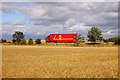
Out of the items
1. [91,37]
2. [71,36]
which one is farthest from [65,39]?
[91,37]

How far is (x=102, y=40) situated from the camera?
588 feet

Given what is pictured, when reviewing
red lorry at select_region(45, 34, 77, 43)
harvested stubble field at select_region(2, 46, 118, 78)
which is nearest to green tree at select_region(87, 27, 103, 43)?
red lorry at select_region(45, 34, 77, 43)

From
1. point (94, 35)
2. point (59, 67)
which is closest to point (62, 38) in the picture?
point (94, 35)

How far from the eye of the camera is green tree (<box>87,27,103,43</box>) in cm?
17650

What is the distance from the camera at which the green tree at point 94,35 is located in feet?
579

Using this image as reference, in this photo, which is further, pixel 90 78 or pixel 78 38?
pixel 78 38

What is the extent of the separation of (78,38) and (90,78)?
150868 millimetres

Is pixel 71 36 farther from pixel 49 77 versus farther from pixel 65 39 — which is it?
pixel 49 77

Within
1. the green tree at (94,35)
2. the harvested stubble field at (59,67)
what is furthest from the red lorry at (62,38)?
the harvested stubble field at (59,67)

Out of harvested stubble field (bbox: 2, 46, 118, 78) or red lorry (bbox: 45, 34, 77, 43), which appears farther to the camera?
red lorry (bbox: 45, 34, 77, 43)

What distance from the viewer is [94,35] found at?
581 feet

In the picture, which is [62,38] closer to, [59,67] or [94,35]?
[94,35]

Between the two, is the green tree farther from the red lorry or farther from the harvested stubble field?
the harvested stubble field

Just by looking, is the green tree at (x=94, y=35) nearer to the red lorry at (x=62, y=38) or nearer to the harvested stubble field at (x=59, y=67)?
the red lorry at (x=62, y=38)
